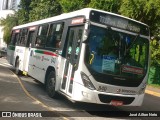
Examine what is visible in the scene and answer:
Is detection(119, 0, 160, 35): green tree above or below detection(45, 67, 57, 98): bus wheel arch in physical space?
above

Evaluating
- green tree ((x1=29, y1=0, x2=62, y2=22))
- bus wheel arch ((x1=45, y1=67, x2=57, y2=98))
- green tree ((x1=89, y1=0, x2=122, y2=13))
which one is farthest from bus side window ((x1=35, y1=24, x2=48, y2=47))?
green tree ((x1=29, y1=0, x2=62, y2=22))

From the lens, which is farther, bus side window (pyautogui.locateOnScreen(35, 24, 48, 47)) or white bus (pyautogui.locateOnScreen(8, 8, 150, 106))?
bus side window (pyautogui.locateOnScreen(35, 24, 48, 47))

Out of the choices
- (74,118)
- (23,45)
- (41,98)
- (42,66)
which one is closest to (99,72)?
(74,118)

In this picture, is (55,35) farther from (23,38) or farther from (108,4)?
(108,4)

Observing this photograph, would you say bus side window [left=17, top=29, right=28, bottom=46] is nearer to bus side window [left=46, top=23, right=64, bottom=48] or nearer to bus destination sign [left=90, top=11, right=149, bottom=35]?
bus side window [left=46, top=23, right=64, bottom=48]

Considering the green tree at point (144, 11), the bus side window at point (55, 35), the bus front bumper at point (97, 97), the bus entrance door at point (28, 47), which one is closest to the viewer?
the bus front bumper at point (97, 97)

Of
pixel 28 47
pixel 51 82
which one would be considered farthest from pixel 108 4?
pixel 51 82

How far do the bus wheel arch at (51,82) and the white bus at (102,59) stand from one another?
389mm

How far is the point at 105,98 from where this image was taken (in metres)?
9.58

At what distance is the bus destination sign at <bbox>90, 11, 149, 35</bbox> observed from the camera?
977cm

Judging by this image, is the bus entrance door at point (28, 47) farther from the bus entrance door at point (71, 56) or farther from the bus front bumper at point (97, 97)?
the bus front bumper at point (97, 97)

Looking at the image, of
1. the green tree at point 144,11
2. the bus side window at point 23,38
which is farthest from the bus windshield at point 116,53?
the green tree at point 144,11

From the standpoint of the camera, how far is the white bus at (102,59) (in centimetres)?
948

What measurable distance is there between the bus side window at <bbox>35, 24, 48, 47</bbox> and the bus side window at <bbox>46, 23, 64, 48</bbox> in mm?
653
